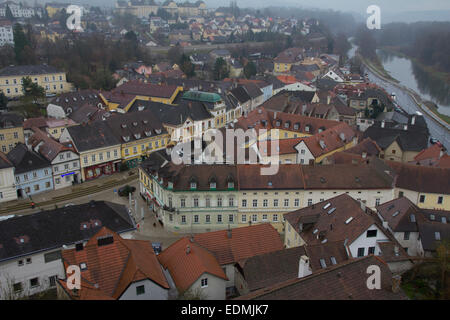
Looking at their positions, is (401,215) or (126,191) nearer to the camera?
(401,215)

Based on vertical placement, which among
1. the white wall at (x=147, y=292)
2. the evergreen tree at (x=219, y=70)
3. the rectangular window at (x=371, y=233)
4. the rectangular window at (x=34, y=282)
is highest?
the evergreen tree at (x=219, y=70)

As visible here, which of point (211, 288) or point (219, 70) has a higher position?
point (219, 70)

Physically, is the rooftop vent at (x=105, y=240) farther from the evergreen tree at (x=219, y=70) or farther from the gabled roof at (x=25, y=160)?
the evergreen tree at (x=219, y=70)

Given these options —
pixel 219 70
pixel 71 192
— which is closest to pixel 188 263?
pixel 71 192

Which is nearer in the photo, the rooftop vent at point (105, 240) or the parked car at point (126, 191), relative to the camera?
the rooftop vent at point (105, 240)

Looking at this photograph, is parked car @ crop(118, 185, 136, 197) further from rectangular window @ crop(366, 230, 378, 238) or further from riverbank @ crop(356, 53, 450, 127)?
riverbank @ crop(356, 53, 450, 127)

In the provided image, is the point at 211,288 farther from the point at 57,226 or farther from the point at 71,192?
the point at 71,192

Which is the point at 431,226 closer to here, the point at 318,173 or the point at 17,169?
the point at 318,173

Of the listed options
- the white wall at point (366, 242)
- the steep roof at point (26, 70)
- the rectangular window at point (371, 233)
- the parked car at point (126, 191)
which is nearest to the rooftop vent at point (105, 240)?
the white wall at point (366, 242)
